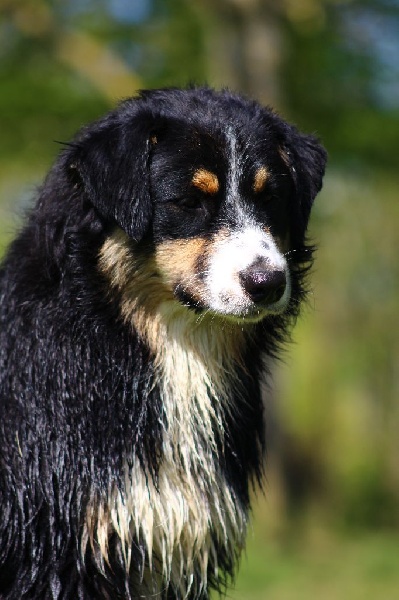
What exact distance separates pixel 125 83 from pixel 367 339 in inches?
246

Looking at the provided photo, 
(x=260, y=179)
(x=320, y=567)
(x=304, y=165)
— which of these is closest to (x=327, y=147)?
(x=320, y=567)

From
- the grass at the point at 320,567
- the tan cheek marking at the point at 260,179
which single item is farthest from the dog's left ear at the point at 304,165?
the grass at the point at 320,567

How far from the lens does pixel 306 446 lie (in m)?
15.5

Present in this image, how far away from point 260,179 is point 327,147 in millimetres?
9775

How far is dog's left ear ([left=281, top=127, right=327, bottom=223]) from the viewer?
14.0 feet

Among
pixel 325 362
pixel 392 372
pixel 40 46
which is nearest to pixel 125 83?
pixel 40 46

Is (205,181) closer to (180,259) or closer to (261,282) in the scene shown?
(180,259)

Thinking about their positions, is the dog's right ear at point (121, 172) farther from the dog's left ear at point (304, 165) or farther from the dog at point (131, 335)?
the dog's left ear at point (304, 165)

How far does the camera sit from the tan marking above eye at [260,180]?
3.97m

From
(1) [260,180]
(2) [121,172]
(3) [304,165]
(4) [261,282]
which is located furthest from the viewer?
(3) [304,165]

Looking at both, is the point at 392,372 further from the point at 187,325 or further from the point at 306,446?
the point at 187,325

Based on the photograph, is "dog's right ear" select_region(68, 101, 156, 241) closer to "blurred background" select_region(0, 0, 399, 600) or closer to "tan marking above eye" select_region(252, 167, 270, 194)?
"tan marking above eye" select_region(252, 167, 270, 194)

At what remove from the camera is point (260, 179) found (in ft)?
13.1

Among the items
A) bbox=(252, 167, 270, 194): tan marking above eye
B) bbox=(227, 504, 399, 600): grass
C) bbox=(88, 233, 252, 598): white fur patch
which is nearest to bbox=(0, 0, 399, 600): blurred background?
bbox=(227, 504, 399, 600): grass
